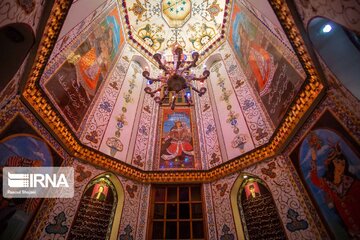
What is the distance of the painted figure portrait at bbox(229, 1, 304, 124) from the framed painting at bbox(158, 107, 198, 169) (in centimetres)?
262

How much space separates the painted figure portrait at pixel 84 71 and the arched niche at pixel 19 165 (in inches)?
44.8

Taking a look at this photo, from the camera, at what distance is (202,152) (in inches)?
266

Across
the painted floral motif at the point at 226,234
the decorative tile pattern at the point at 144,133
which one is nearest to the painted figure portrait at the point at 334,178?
the painted floral motif at the point at 226,234

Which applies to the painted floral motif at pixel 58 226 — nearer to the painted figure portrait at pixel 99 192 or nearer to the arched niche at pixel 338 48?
the painted figure portrait at pixel 99 192

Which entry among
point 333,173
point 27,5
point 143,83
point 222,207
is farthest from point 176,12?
point 333,173

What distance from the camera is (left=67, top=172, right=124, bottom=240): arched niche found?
4.77 m

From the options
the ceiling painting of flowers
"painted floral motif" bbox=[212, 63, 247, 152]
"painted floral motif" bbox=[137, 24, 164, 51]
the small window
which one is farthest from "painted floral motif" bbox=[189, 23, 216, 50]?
the small window

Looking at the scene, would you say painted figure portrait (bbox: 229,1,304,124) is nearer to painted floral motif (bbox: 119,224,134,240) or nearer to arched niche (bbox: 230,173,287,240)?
arched niche (bbox: 230,173,287,240)

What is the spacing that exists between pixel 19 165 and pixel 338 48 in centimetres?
602

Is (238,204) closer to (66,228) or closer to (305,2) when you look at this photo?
(66,228)

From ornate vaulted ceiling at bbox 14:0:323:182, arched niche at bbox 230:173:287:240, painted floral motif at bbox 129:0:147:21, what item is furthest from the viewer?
painted floral motif at bbox 129:0:147:21

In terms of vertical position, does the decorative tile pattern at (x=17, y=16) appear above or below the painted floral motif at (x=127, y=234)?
above

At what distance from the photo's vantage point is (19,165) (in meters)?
3.84

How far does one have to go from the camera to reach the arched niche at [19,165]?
354cm
